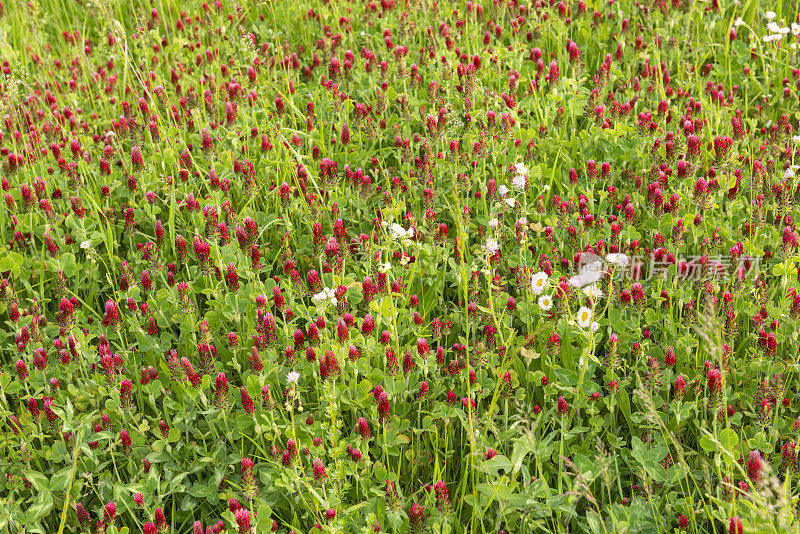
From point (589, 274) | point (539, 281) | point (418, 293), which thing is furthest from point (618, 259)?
point (418, 293)

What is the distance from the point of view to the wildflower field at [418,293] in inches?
119

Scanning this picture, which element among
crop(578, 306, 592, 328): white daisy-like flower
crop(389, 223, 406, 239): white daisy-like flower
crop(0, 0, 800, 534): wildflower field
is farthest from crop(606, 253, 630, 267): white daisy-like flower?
crop(389, 223, 406, 239): white daisy-like flower

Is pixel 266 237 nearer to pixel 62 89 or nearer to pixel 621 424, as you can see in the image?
pixel 621 424

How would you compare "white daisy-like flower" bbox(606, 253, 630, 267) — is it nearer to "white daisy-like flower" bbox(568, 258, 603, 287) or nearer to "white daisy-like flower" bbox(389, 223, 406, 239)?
"white daisy-like flower" bbox(568, 258, 603, 287)

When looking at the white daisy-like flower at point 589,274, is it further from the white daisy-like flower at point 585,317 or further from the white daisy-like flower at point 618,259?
the white daisy-like flower at point 585,317

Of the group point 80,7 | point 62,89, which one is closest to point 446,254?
point 62,89

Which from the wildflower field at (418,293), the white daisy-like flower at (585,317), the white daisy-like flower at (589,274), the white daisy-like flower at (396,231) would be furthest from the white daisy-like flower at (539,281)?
the white daisy-like flower at (396,231)

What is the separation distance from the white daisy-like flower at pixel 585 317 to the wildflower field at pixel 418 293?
0.06 ft

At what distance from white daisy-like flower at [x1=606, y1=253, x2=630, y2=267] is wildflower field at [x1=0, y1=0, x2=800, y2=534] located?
0.02m

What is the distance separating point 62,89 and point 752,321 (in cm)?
519

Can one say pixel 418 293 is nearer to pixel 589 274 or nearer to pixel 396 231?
pixel 396 231

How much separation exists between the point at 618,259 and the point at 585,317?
51cm

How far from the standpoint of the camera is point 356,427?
122 inches

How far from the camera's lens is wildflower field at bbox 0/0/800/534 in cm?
303
